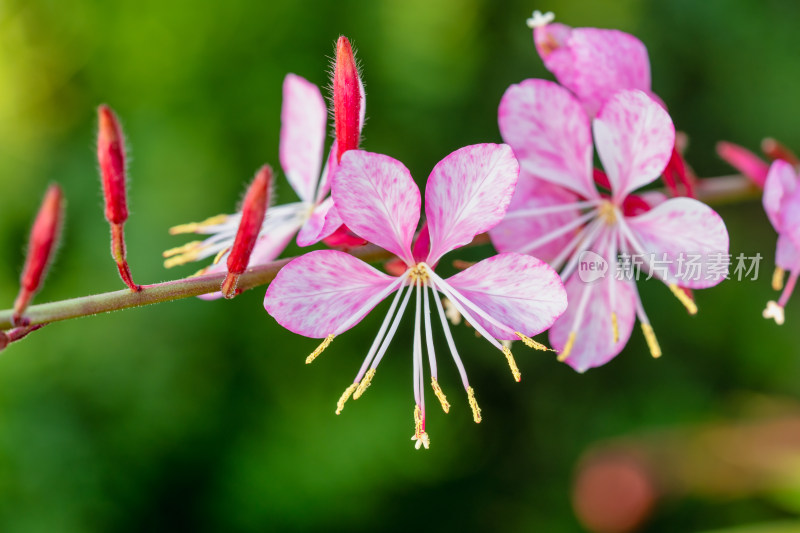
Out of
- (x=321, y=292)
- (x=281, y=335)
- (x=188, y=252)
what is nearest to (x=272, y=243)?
(x=188, y=252)

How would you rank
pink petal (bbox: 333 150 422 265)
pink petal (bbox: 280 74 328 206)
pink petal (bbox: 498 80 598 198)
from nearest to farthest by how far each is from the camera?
1. pink petal (bbox: 333 150 422 265)
2. pink petal (bbox: 498 80 598 198)
3. pink petal (bbox: 280 74 328 206)

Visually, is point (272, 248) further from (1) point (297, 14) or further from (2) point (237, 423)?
(1) point (297, 14)

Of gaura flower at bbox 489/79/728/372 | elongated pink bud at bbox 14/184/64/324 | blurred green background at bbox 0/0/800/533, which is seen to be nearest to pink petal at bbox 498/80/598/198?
gaura flower at bbox 489/79/728/372

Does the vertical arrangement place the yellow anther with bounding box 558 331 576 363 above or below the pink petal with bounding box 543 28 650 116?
below

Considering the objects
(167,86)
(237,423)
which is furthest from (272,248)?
(167,86)

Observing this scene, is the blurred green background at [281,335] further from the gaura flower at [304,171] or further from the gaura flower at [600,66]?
the gaura flower at [600,66]

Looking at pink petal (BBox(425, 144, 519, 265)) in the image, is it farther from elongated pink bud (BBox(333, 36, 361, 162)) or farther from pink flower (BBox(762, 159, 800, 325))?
pink flower (BBox(762, 159, 800, 325))
